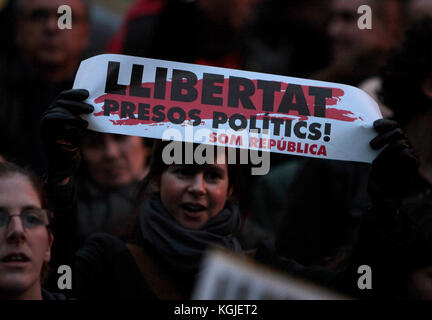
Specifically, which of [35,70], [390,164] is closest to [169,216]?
[390,164]

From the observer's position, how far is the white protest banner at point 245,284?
2254 mm

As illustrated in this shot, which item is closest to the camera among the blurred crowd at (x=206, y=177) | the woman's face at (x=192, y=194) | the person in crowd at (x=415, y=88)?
the blurred crowd at (x=206, y=177)

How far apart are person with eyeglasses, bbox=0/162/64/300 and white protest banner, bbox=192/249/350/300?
482mm

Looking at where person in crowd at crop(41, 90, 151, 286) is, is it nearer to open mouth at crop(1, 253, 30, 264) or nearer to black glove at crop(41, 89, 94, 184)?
black glove at crop(41, 89, 94, 184)

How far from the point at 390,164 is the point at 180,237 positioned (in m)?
0.74

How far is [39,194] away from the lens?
87.9 inches

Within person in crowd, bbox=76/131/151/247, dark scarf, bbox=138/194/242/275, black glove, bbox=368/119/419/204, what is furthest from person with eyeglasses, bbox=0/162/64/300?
black glove, bbox=368/119/419/204

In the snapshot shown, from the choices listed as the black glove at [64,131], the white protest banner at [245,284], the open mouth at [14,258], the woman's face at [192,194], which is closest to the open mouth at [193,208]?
the woman's face at [192,194]

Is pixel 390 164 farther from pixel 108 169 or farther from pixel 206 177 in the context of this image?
pixel 108 169

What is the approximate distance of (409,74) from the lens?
280cm

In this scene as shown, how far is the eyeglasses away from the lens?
7.06 ft

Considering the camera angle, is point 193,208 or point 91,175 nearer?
point 193,208

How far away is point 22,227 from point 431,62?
67.8 inches

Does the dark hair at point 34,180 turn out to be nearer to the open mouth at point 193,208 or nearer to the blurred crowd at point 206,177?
the blurred crowd at point 206,177
